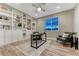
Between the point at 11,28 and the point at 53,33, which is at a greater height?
the point at 11,28

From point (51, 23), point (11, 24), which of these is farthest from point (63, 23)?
point (11, 24)

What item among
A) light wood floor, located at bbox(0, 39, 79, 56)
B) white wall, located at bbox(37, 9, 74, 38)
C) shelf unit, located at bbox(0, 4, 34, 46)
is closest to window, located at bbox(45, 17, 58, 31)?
white wall, located at bbox(37, 9, 74, 38)

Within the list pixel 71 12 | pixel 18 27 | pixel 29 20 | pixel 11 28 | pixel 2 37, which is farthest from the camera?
pixel 29 20

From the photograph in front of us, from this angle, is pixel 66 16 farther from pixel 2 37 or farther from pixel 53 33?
pixel 2 37

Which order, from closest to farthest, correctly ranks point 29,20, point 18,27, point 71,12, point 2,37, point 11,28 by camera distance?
point 2,37 < point 11,28 < point 71,12 < point 18,27 < point 29,20

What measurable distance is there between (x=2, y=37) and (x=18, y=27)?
1772 mm

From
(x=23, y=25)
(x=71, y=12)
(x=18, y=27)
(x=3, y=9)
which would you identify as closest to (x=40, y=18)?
(x=23, y=25)

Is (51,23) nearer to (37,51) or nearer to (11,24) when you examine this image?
(11,24)

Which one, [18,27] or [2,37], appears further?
[18,27]

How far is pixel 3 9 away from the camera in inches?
184

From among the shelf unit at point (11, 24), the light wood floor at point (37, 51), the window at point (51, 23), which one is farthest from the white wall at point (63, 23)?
the light wood floor at point (37, 51)

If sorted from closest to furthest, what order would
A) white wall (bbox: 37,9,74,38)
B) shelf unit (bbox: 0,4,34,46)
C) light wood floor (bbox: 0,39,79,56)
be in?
light wood floor (bbox: 0,39,79,56) → shelf unit (bbox: 0,4,34,46) → white wall (bbox: 37,9,74,38)

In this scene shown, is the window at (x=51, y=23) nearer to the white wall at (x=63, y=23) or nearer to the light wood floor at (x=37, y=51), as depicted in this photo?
the white wall at (x=63, y=23)

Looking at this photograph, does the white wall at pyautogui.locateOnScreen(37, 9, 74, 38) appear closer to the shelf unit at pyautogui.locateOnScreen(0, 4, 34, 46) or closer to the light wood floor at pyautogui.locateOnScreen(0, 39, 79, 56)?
the shelf unit at pyautogui.locateOnScreen(0, 4, 34, 46)
